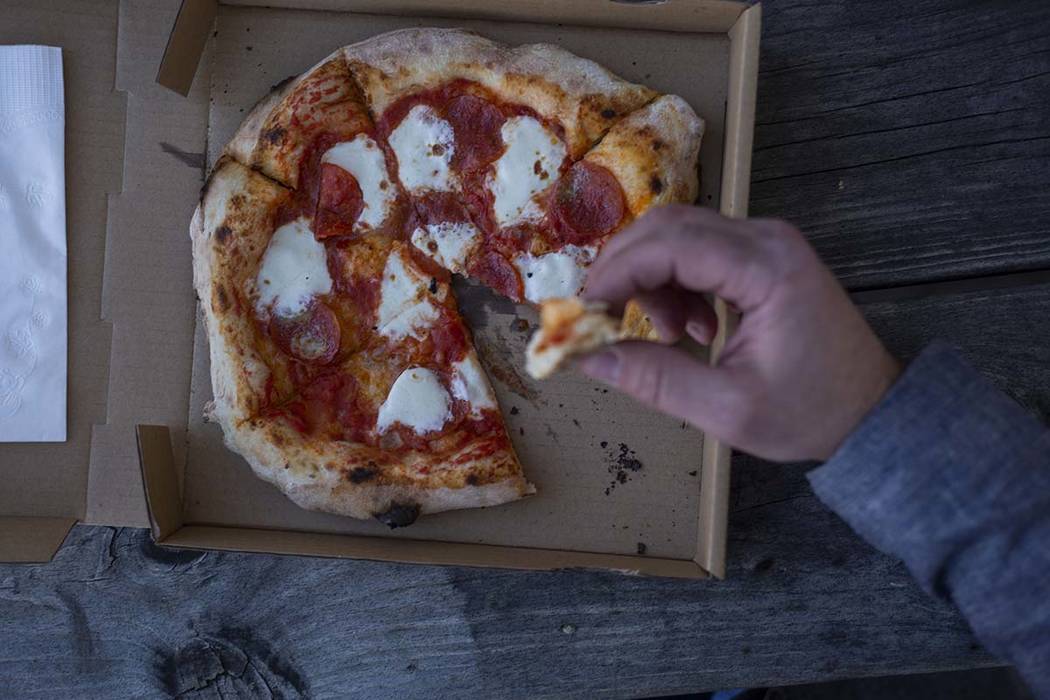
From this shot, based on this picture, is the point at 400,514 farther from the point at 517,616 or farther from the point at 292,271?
the point at 292,271

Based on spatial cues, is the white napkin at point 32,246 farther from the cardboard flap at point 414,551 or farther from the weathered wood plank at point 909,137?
the weathered wood plank at point 909,137

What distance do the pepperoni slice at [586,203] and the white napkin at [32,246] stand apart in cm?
154

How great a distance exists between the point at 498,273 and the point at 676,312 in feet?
2.50

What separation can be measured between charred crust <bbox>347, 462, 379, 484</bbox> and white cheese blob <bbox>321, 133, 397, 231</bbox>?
0.72 meters

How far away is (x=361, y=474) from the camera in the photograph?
2.45m

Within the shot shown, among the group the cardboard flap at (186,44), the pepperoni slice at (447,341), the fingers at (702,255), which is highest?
the cardboard flap at (186,44)

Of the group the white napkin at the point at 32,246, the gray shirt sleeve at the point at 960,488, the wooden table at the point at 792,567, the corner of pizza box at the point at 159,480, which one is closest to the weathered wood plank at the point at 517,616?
the wooden table at the point at 792,567

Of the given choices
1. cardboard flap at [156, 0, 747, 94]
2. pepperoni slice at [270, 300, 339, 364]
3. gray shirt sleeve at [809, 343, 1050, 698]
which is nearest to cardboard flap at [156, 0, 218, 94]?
cardboard flap at [156, 0, 747, 94]

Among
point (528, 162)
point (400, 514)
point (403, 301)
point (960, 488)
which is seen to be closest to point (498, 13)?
point (528, 162)

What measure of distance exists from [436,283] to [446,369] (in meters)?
0.26

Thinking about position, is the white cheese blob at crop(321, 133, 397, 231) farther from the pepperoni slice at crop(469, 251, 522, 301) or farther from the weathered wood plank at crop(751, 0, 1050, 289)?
the weathered wood plank at crop(751, 0, 1050, 289)

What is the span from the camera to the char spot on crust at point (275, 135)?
247 centimetres

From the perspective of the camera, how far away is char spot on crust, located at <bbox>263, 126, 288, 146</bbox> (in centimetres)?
247

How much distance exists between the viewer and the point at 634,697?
2613 mm
